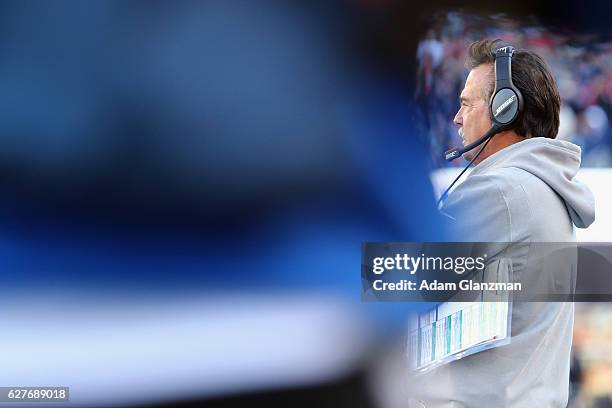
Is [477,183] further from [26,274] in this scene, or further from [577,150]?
[26,274]

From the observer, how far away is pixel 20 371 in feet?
8.96

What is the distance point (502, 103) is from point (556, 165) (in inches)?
9.0

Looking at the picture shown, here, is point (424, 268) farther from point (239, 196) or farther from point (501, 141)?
point (239, 196)

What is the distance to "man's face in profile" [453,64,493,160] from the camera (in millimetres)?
2682

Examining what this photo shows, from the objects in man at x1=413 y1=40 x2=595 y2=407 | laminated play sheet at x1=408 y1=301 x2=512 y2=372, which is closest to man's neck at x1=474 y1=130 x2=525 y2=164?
man at x1=413 y1=40 x2=595 y2=407

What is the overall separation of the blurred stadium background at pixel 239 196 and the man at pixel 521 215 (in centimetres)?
9

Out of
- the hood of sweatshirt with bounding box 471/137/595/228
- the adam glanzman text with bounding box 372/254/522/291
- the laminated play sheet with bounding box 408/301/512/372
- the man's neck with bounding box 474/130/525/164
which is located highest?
the man's neck with bounding box 474/130/525/164

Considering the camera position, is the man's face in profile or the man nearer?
the man

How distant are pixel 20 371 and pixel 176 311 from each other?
49cm

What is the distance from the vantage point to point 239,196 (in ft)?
8.97

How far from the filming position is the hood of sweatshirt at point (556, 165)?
2568 mm

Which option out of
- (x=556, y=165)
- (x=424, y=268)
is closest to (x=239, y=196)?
(x=424, y=268)

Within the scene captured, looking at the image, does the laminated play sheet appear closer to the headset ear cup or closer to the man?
the man

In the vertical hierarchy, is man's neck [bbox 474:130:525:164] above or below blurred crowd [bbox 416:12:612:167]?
below
